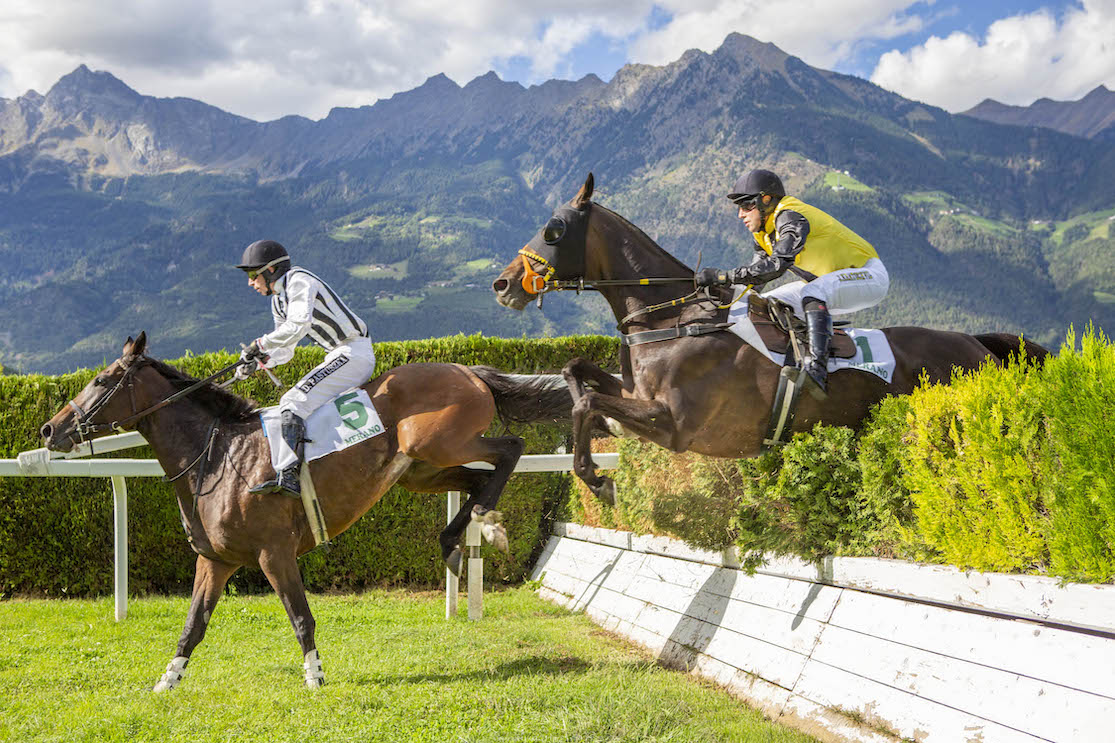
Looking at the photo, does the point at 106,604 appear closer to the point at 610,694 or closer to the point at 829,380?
the point at 610,694

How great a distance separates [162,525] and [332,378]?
4.91 metres

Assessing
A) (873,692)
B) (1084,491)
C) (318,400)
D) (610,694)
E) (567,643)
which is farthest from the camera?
(567,643)

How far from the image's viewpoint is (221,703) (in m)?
A: 4.78

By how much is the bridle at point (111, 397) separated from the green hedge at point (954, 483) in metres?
3.35

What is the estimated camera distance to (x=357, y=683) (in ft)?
17.6

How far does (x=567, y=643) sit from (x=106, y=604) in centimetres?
491

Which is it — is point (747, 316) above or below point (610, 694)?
above

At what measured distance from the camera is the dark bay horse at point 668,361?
5191 mm

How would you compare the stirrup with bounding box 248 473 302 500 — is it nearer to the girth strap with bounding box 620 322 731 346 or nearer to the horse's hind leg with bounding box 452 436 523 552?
the horse's hind leg with bounding box 452 436 523 552

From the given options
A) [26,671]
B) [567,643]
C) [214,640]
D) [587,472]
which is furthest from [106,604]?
[587,472]

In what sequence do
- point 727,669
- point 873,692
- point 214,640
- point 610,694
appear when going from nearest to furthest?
1. point 873,692
2. point 610,694
3. point 727,669
4. point 214,640

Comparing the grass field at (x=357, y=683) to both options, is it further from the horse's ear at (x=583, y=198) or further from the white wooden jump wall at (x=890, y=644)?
the horse's ear at (x=583, y=198)

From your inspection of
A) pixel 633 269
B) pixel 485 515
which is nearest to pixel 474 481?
pixel 485 515

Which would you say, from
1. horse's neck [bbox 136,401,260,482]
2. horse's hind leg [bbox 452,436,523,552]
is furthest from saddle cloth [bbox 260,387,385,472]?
horse's hind leg [bbox 452,436,523,552]
